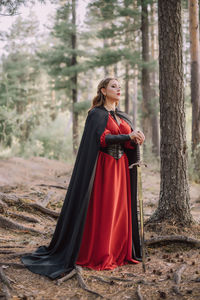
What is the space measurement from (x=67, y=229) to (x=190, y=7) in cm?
946

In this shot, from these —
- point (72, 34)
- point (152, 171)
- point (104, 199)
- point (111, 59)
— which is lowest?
point (152, 171)

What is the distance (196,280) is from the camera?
11.3 ft

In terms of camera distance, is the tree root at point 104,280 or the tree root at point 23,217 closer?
the tree root at point 104,280

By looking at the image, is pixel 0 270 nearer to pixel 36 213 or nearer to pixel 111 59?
pixel 36 213

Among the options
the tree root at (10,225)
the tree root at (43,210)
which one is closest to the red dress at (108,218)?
the tree root at (10,225)

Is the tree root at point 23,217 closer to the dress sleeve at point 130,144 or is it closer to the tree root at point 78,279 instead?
the tree root at point 78,279

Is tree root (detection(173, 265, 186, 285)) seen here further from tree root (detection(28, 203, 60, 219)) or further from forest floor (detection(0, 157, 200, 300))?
tree root (detection(28, 203, 60, 219))

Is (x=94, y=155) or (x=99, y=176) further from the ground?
(x=94, y=155)

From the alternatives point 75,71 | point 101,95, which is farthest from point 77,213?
point 75,71

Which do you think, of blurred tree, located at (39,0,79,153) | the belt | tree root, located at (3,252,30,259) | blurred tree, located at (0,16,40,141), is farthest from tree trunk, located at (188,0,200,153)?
blurred tree, located at (0,16,40,141)

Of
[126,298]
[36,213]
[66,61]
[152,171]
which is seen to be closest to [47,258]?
[126,298]

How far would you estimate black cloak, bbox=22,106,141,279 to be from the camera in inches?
154

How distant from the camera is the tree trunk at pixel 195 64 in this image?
10840 millimetres

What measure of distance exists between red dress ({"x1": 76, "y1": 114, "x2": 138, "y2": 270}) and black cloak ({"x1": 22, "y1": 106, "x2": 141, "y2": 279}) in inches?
4.6
